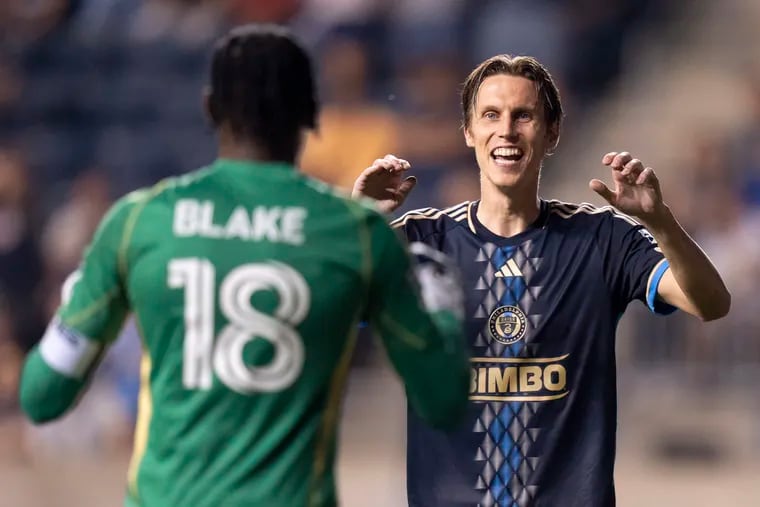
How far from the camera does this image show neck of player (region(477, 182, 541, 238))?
167 inches

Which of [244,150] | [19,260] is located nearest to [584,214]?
[244,150]

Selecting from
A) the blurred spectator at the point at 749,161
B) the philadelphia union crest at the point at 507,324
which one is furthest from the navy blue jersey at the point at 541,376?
the blurred spectator at the point at 749,161

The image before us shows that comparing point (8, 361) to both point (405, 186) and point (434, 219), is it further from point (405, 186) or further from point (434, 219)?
point (405, 186)

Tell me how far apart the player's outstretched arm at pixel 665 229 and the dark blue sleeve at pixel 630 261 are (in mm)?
139

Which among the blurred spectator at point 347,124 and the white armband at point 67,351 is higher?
the blurred spectator at point 347,124

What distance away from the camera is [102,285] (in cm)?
270

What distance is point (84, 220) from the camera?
9875mm

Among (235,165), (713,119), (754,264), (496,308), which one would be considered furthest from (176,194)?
(713,119)

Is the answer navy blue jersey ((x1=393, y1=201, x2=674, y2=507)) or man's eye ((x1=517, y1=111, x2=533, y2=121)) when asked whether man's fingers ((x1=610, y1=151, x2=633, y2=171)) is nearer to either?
navy blue jersey ((x1=393, y1=201, x2=674, y2=507))

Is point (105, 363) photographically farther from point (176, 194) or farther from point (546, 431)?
point (176, 194)

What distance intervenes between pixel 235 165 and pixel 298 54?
246 millimetres

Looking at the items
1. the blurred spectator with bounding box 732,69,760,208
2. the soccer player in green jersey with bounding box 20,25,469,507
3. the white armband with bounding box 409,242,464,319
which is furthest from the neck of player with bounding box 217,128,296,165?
the blurred spectator with bounding box 732,69,760,208

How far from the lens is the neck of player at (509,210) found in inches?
167

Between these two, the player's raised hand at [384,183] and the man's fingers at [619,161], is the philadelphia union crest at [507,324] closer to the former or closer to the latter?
the player's raised hand at [384,183]
